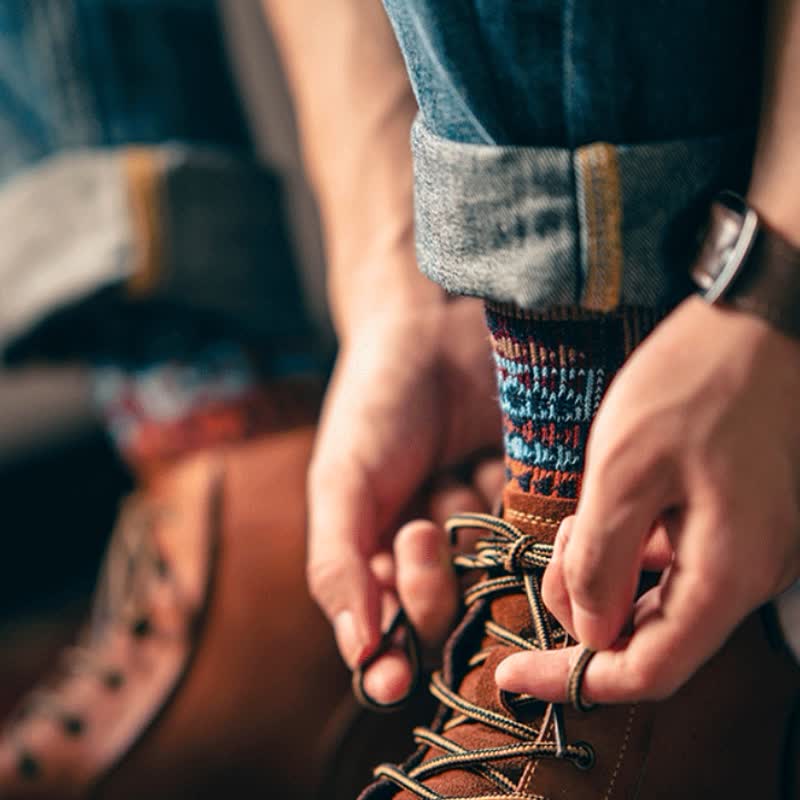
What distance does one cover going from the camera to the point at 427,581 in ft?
1.63

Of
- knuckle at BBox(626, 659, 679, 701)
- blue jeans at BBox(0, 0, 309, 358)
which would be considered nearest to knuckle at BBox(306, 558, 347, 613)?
knuckle at BBox(626, 659, 679, 701)

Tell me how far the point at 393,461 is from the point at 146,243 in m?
0.48

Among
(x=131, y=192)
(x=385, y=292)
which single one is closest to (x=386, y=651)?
(x=385, y=292)

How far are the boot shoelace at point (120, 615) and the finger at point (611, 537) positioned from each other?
51 centimetres

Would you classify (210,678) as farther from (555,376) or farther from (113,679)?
(555,376)

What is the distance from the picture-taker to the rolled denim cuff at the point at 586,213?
341 millimetres

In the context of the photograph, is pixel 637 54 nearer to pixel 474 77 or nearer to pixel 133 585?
pixel 474 77

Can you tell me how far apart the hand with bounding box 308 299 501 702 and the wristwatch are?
0.76ft

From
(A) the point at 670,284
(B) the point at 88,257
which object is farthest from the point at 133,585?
(A) the point at 670,284

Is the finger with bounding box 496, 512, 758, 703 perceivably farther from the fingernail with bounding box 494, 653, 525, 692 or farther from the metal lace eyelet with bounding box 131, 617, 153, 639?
the metal lace eyelet with bounding box 131, 617, 153, 639

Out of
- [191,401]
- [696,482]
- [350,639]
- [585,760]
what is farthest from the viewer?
[191,401]

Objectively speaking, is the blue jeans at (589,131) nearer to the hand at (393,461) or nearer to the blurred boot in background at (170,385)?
the hand at (393,461)

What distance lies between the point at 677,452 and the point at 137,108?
2.88 feet

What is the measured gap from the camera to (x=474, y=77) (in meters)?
0.35
